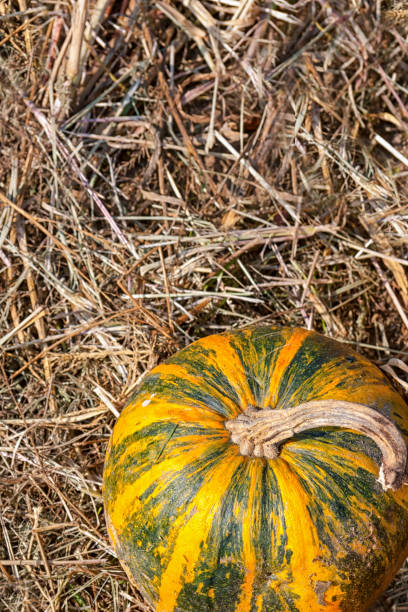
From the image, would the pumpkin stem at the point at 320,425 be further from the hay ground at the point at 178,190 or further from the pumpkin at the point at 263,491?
the hay ground at the point at 178,190

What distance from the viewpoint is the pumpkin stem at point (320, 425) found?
2225mm

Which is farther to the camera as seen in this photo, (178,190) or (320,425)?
(178,190)

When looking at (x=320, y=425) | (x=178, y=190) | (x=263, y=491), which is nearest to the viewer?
(x=320, y=425)

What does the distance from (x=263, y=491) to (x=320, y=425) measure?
0.34m

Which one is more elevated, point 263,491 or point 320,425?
point 320,425

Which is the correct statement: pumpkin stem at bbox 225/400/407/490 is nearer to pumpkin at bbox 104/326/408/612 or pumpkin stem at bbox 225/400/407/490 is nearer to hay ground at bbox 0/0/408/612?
pumpkin at bbox 104/326/408/612

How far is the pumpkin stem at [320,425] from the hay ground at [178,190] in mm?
1302

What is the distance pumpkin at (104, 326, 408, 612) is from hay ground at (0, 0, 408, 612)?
1.03 metres

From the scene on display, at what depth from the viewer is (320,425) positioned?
2293mm

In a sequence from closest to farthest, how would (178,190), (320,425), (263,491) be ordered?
(320,425) < (263,491) < (178,190)

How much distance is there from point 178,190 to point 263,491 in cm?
233

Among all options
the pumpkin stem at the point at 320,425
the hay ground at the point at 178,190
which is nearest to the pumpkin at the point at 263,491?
the pumpkin stem at the point at 320,425

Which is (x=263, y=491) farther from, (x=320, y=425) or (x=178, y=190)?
(x=178, y=190)

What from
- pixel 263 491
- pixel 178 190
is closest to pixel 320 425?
pixel 263 491
